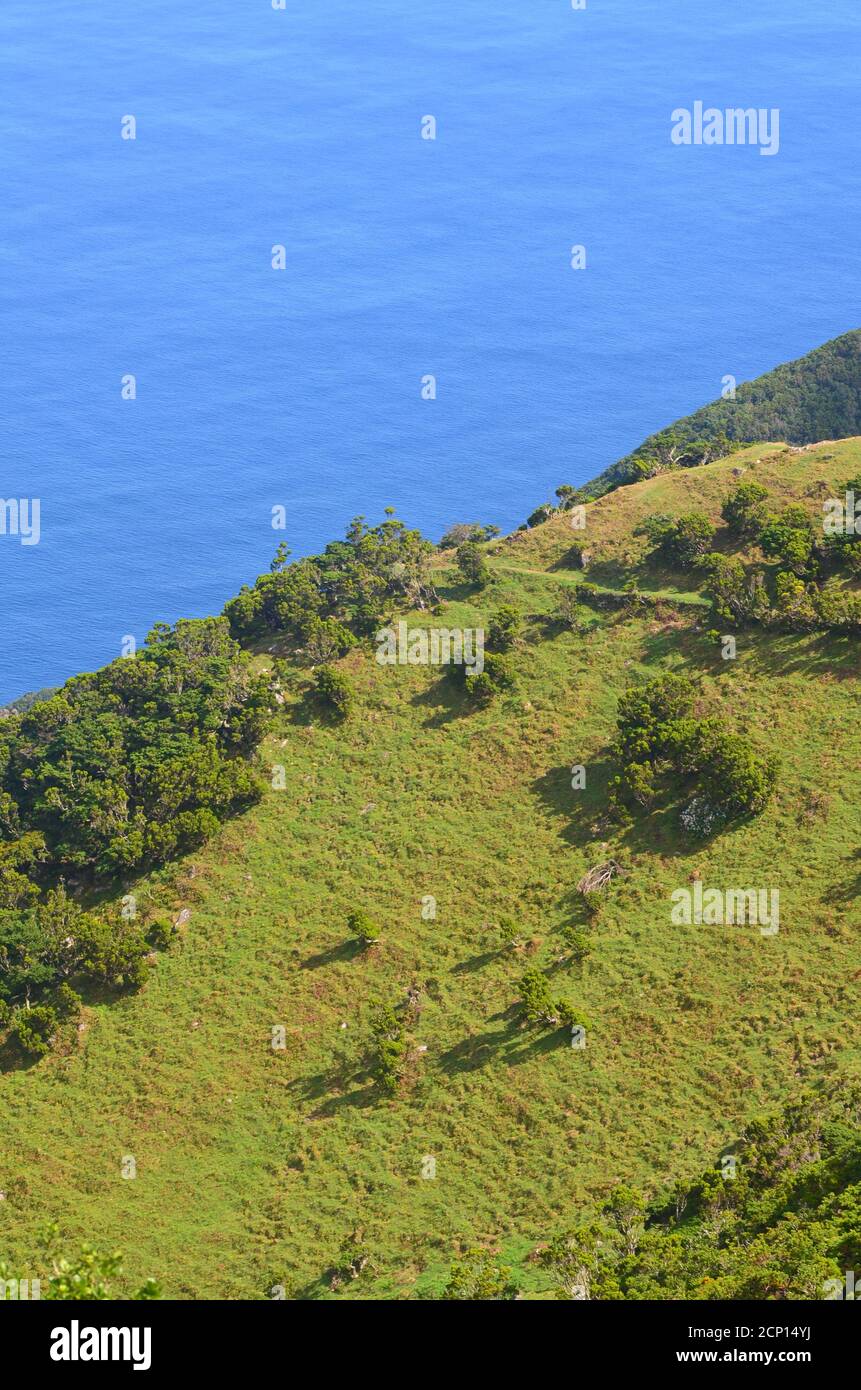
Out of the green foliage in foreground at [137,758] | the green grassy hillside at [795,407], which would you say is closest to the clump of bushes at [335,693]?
the green foliage in foreground at [137,758]

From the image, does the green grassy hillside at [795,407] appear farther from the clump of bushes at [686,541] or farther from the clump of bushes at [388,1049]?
the clump of bushes at [388,1049]

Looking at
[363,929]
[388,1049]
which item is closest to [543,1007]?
[388,1049]

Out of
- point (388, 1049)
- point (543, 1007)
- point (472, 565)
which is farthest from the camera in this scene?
point (472, 565)

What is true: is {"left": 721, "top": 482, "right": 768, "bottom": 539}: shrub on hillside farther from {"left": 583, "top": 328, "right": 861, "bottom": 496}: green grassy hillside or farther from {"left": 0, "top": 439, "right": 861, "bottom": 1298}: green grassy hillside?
{"left": 583, "top": 328, "right": 861, "bottom": 496}: green grassy hillside

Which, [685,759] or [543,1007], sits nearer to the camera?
[543,1007]

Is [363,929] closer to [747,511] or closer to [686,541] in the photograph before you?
[686,541]

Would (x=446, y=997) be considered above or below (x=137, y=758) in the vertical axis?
below

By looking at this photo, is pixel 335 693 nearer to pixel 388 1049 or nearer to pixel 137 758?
pixel 137 758

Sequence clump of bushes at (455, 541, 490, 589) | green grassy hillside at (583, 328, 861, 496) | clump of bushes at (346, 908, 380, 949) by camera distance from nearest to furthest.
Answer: clump of bushes at (346, 908, 380, 949)
clump of bushes at (455, 541, 490, 589)
green grassy hillside at (583, 328, 861, 496)

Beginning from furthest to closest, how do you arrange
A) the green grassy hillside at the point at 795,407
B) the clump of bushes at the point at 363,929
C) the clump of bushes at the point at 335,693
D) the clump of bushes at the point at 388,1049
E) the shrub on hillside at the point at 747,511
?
the green grassy hillside at the point at 795,407
the shrub on hillside at the point at 747,511
the clump of bushes at the point at 335,693
the clump of bushes at the point at 363,929
the clump of bushes at the point at 388,1049

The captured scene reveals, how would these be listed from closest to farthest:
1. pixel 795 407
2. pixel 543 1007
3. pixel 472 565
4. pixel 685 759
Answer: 1. pixel 543 1007
2. pixel 685 759
3. pixel 472 565
4. pixel 795 407

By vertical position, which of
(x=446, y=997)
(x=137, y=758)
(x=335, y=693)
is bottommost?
(x=446, y=997)

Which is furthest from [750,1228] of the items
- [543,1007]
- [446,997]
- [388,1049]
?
[446,997]

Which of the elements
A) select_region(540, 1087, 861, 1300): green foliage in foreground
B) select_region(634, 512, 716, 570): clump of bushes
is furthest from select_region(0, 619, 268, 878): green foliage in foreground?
select_region(540, 1087, 861, 1300): green foliage in foreground
